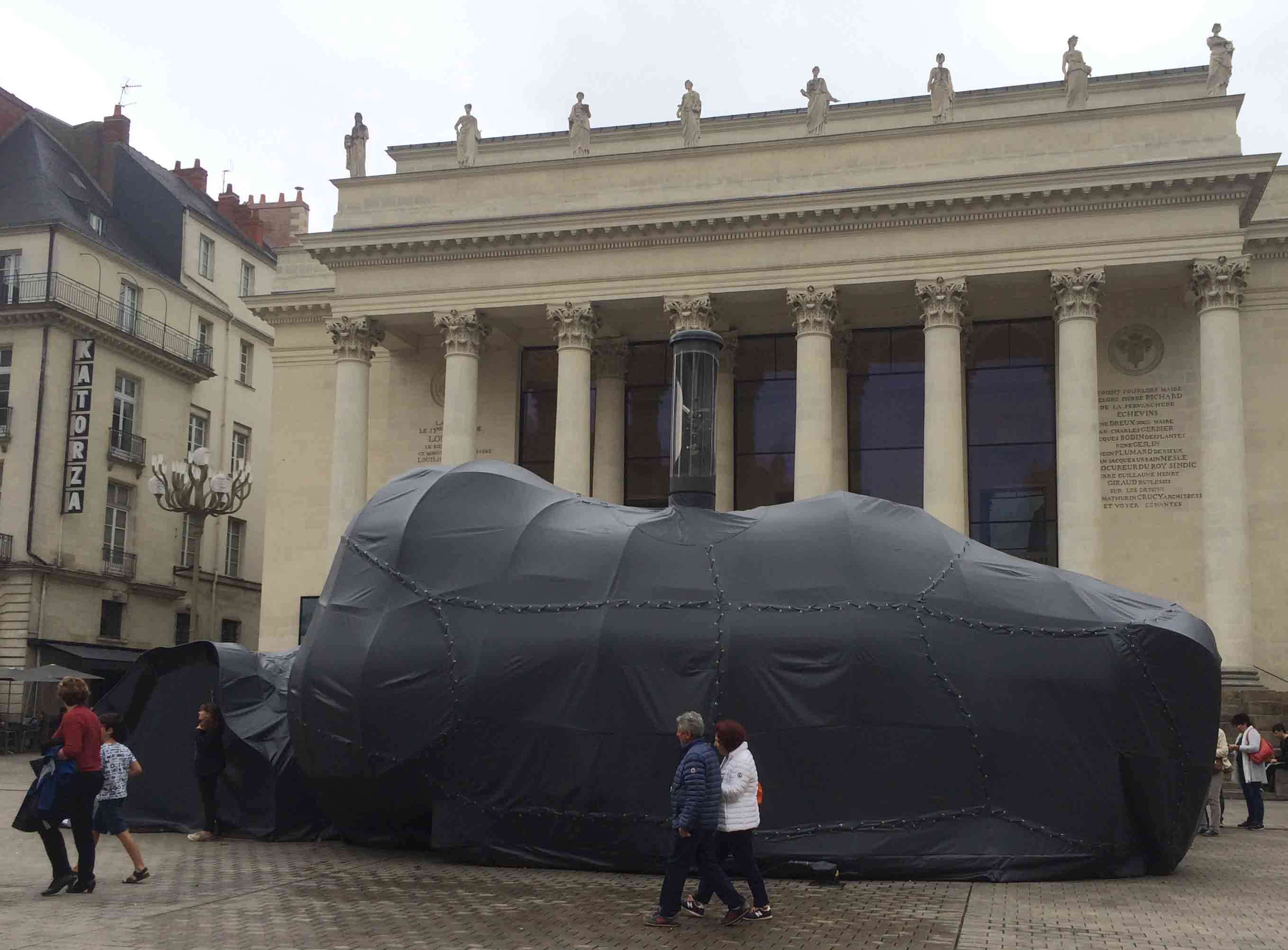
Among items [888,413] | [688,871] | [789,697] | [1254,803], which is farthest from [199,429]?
[688,871]

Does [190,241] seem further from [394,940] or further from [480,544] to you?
[394,940]

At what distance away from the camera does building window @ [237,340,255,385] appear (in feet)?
174

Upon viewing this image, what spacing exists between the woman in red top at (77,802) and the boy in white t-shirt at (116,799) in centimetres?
16

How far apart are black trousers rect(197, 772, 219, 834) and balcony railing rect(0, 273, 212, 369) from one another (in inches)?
1235

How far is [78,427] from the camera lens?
43.0m

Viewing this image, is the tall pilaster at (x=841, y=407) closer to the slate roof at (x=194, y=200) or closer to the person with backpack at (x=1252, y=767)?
the person with backpack at (x=1252, y=767)

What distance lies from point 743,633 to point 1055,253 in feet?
78.7

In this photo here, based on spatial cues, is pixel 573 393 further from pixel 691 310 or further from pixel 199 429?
pixel 199 429

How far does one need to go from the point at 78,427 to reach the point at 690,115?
21692 millimetres

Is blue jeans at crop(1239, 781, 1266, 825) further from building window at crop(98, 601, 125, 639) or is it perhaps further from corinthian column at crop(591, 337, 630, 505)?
building window at crop(98, 601, 125, 639)

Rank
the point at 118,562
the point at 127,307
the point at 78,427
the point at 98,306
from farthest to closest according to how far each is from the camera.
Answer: the point at 127,307, the point at 118,562, the point at 98,306, the point at 78,427

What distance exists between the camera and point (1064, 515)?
32.0 metres

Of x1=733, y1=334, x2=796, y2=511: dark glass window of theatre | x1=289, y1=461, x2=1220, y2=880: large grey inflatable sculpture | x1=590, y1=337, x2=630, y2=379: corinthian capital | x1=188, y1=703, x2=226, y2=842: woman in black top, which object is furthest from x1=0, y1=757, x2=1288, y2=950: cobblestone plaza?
x1=590, y1=337, x2=630, y2=379: corinthian capital

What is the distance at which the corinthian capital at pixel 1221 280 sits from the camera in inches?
1257
